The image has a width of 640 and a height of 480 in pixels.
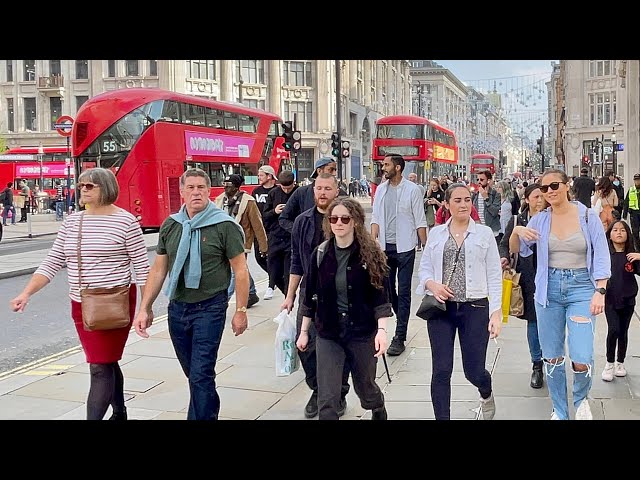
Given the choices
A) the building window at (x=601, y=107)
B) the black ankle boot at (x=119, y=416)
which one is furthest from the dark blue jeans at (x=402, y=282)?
the building window at (x=601, y=107)

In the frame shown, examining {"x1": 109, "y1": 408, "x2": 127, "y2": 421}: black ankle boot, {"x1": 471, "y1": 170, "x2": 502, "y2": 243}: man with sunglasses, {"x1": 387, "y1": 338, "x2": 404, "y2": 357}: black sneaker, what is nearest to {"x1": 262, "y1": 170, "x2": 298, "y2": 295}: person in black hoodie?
{"x1": 387, "y1": 338, "x2": 404, "y2": 357}: black sneaker

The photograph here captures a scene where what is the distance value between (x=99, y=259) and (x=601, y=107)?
58383 millimetres

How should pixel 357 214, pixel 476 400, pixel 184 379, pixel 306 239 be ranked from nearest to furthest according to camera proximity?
1. pixel 357 214
2. pixel 306 239
3. pixel 476 400
4. pixel 184 379

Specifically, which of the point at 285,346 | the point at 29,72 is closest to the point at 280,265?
the point at 285,346

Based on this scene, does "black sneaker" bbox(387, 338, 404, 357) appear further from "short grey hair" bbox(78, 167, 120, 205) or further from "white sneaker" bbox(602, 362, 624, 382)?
"short grey hair" bbox(78, 167, 120, 205)

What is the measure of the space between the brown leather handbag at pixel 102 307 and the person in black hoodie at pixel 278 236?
3.17 m

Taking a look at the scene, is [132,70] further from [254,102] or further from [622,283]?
[622,283]

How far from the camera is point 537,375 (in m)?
5.93

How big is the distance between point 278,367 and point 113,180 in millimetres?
1631

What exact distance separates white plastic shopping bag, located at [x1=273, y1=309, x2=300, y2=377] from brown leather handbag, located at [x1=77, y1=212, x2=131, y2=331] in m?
1.09
